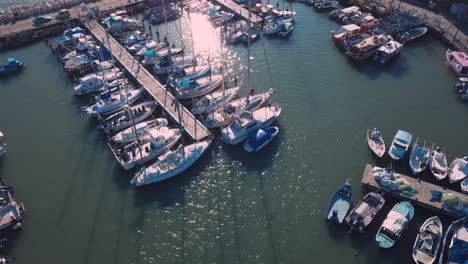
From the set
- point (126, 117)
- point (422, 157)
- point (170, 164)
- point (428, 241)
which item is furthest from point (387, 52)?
point (126, 117)

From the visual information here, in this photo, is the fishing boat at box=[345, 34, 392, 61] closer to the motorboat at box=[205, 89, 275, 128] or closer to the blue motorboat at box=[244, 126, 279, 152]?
the motorboat at box=[205, 89, 275, 128]

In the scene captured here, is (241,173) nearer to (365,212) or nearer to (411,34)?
(365,212)

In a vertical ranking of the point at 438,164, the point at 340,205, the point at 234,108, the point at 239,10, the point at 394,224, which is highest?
the point at 239,10

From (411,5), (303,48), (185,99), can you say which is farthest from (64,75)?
(411,5)

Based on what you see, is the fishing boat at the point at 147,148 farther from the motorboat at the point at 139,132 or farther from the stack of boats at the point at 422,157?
the stack of boats at the point at 422,157

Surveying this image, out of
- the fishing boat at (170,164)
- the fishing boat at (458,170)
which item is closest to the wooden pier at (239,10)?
the fishing boat at (170,164)

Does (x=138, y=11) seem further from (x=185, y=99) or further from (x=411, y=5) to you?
(x=411, y=5)
